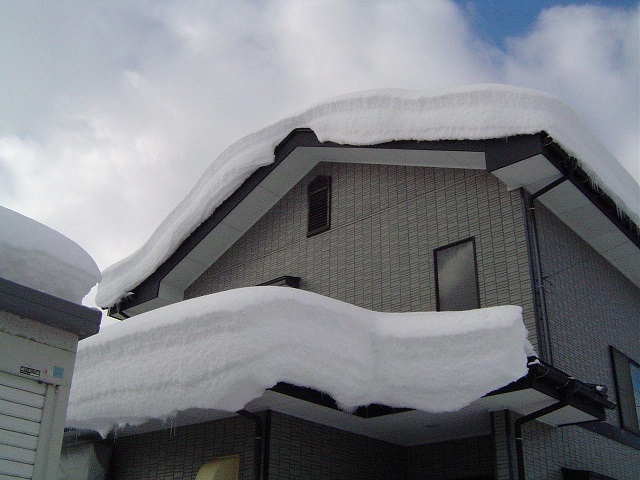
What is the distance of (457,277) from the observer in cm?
834

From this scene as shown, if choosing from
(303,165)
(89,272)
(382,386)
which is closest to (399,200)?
(303,165)

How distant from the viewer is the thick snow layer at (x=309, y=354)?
6133 millimetres

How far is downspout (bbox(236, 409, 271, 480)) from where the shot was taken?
721 cm

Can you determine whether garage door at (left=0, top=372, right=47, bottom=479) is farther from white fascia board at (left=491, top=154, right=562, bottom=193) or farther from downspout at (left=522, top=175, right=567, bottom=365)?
white fascia board at (left=491, top=154, right=562, bottom=193)

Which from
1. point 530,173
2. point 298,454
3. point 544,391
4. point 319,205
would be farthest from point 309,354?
point 319,205

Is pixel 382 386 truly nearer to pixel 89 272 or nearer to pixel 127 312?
pixel 89 272

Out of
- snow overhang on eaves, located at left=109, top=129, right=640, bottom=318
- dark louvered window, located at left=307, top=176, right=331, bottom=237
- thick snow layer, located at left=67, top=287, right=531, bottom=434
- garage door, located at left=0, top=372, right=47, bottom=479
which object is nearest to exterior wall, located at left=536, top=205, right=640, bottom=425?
snow overhang on eaves, located at left=109, top=129, right=640, bottom=318

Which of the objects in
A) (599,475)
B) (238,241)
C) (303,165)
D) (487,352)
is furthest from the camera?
(238,241)

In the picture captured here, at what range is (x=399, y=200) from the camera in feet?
30.7

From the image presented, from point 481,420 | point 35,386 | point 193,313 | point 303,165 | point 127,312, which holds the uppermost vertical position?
point 303,165

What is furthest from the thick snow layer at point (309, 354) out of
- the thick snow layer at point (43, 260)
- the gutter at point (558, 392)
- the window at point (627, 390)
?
the window at point (627, 390)

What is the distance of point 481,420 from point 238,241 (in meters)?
5.14

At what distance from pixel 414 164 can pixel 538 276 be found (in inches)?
90.7

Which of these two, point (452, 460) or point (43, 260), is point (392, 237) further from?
point (43, 260)
